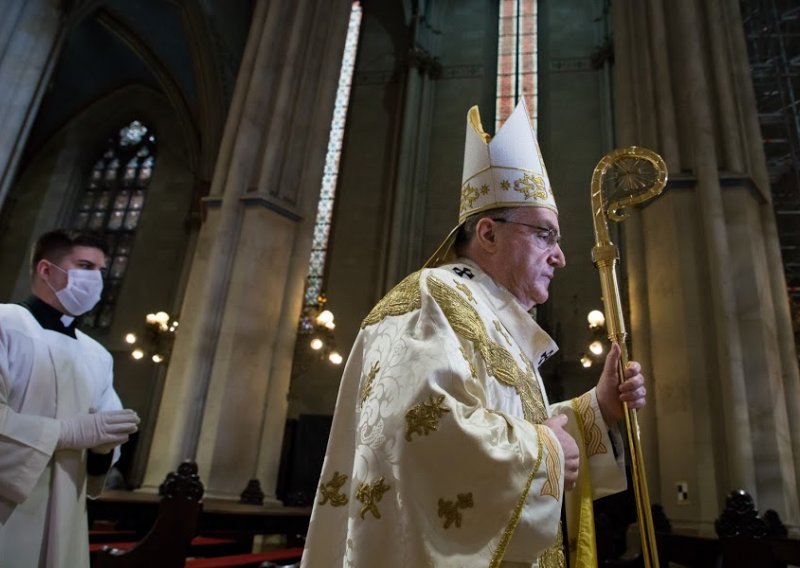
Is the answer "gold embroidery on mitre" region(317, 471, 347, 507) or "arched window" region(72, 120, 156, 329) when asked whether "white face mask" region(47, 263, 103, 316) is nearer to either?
"gold embroidery on mitre" region(317, 471, 347, 507)

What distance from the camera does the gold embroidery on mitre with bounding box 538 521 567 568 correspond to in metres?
1.23

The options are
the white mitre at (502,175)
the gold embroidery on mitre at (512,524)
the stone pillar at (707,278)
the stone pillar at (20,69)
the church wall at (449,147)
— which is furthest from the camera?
the church wall at (449,147)

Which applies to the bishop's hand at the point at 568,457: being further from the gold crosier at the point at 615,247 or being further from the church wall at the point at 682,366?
the church wall at the point at 682,366

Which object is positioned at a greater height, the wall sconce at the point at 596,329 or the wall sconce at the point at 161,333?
the wall sconce at the point at 596,329

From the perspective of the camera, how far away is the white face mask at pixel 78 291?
80.2 inches

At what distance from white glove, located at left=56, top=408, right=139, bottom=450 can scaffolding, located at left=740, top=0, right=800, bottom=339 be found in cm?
874

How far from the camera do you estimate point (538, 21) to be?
13445mm

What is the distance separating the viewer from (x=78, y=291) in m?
2.05

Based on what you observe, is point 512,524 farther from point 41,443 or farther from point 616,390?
point 41,443

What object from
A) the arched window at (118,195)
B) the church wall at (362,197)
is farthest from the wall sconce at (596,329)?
the arched window at (118,195)

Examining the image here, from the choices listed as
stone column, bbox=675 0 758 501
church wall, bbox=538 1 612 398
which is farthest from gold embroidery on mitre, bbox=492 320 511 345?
church wall, bbox=538 1 612 398

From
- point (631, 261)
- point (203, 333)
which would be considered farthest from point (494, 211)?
point (203, 333)

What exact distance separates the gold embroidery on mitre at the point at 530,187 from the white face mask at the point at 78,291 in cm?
149

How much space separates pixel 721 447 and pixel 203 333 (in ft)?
16.3
